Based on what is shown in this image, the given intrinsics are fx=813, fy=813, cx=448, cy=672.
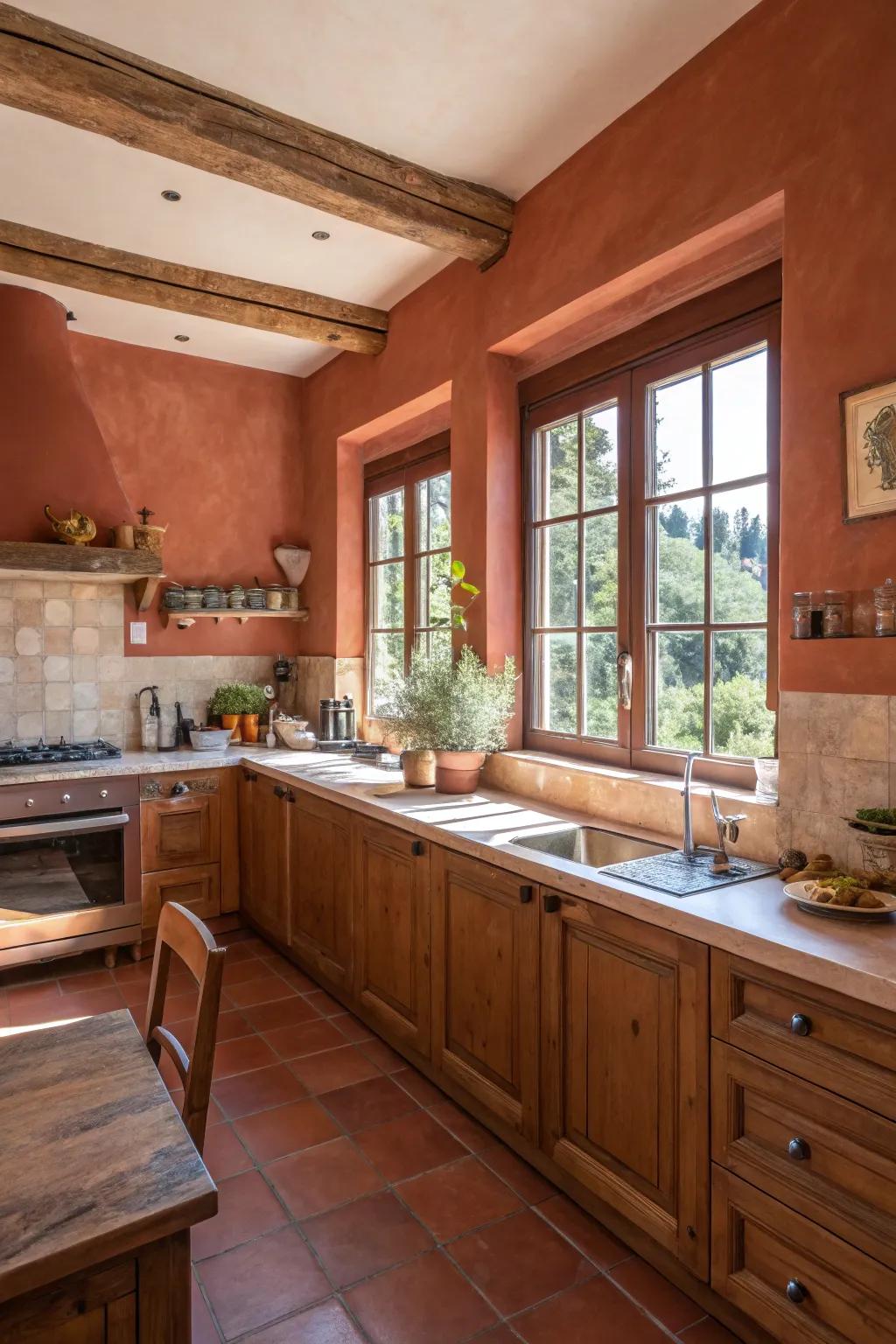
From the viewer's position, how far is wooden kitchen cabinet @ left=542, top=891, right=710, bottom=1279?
1.74 m

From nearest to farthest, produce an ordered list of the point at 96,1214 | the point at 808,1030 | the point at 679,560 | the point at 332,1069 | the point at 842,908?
the point at 96,1214
the point at 808,1030
the point at 842,908
the point at 679,560
the point at 332,1069

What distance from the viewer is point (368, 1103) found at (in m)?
2.63

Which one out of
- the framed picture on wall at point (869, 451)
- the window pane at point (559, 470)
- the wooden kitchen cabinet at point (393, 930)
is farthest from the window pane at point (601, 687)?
the framed picture on wall at point (869, 451)

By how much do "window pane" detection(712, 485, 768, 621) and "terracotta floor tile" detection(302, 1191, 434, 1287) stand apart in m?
1.92

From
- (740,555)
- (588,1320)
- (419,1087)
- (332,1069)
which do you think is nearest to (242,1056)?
(332,1069)

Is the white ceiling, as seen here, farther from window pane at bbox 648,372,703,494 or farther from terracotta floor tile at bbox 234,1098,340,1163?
terracotta floor tile at bbox 234,1098,340,1163

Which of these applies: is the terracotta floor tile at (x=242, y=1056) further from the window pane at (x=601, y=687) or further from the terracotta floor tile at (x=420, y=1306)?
the window pane at (x=601, y=687)

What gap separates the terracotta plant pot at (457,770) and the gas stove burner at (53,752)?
181 cm

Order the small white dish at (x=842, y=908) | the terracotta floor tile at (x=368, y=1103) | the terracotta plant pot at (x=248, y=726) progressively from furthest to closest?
the terracotta plant pot at (x=248, y=726), the terracotta floor tile at (x=368, y=1103), the small white dish at (x=842, y=908)

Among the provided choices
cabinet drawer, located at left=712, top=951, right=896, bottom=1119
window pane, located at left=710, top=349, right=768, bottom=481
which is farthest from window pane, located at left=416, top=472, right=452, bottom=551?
cabinet drawer, located at left=712, top=951, right=896, bottom=1119

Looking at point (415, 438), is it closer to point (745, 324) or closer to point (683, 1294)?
point (745, 324)

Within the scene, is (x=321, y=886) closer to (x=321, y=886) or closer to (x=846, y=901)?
(x=321, y=886)

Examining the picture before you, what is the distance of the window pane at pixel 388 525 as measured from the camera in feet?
14.8

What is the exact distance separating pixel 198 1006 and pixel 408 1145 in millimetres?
1432
